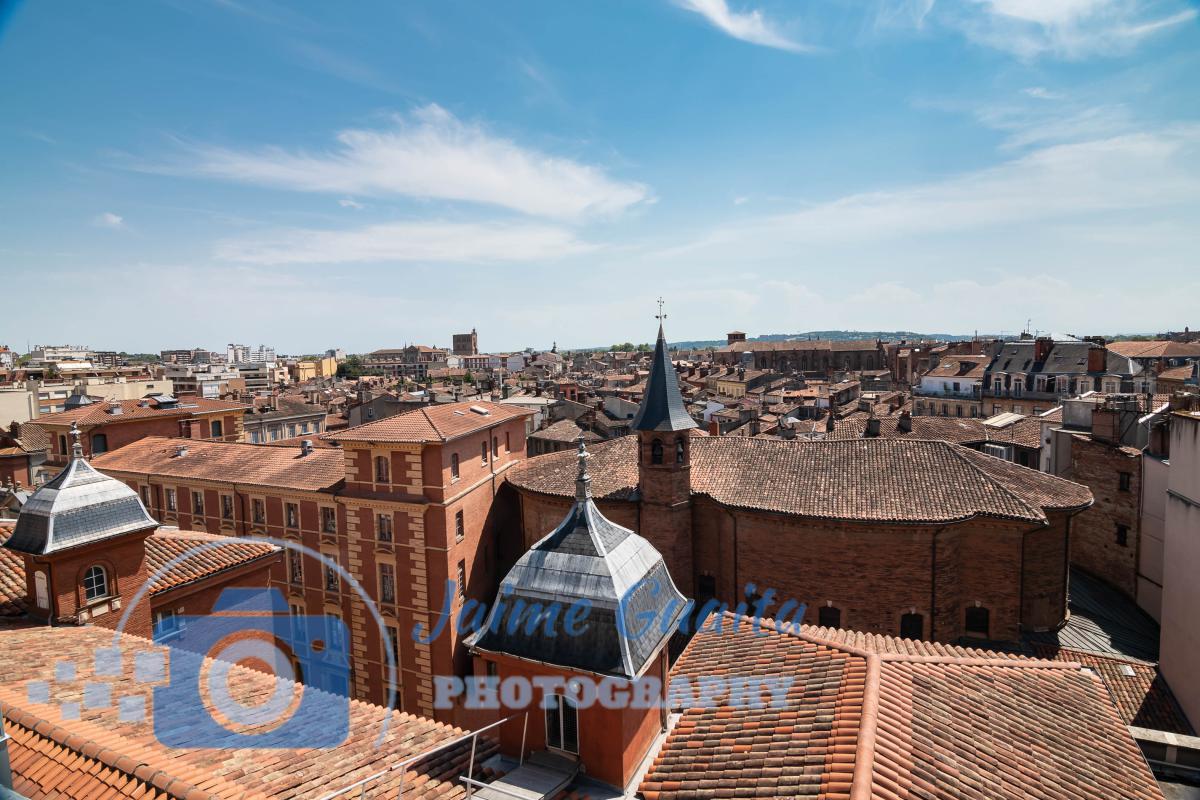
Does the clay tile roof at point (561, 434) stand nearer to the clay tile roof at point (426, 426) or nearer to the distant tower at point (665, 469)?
the clay tile roof at point (426, 426)

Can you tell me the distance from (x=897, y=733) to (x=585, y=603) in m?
4.43

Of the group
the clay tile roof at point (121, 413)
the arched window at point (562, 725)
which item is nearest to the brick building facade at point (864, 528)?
the arched window at point (562, 725)

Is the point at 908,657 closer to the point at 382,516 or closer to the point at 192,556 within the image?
the point at 192,556

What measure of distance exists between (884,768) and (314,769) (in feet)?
22.8

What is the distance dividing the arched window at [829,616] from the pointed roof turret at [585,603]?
13.7 m

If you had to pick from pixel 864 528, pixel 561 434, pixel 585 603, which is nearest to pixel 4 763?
pixel 585 603

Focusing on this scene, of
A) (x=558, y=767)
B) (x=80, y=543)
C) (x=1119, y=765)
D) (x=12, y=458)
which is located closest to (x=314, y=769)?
(x=558, y=767)

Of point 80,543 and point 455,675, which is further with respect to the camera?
point 455,675

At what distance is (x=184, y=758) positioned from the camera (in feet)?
25.8

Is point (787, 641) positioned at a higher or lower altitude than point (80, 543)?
lower

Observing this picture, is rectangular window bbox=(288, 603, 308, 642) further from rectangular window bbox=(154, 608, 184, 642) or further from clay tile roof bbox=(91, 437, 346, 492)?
rectangular window bbox=(154, 608, 184, 642)

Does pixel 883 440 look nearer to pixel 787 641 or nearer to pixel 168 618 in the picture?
pixel 787 641

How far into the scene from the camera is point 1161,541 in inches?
916

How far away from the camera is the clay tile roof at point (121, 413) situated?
32.3 meters
